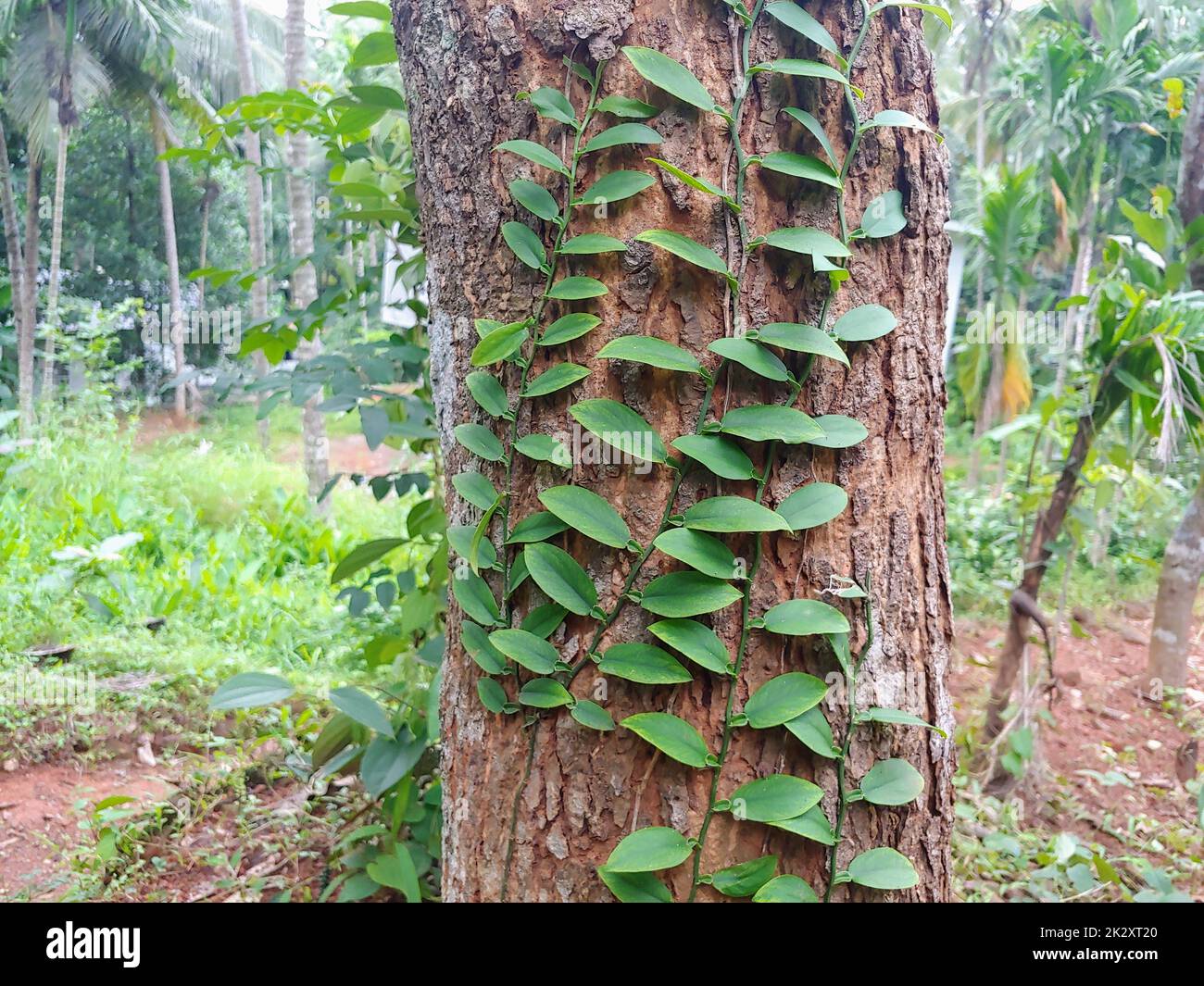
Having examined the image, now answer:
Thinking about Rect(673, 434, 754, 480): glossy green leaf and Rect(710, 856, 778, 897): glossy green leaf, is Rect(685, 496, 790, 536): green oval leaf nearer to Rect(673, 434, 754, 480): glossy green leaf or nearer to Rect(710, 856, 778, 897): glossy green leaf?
Rect(673, 434, 754, 480): glossy green leaf

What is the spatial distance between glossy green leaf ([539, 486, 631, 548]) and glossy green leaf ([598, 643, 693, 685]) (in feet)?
0.27

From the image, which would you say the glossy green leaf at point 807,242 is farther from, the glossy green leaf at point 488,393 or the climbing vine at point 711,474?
the glossy green leaf at point 488,393

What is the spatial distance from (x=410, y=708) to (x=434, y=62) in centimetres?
75

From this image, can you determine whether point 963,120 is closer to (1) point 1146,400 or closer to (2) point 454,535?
(1) point 1146,400

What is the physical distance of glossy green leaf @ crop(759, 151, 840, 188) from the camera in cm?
62

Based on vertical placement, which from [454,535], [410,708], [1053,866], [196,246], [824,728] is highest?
[196,246]

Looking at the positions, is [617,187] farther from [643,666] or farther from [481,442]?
[643,666]

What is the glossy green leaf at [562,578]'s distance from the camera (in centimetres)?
62

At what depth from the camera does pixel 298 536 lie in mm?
2312

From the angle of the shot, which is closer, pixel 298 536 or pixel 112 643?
pixel 112 643

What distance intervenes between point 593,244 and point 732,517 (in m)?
0.24

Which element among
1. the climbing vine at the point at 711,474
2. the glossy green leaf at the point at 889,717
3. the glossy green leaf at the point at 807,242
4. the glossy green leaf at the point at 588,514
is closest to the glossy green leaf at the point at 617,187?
the climbing vine at the point at 711,474

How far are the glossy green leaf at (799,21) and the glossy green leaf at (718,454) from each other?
321 mm

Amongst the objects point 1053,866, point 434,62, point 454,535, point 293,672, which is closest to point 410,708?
point 454,535
